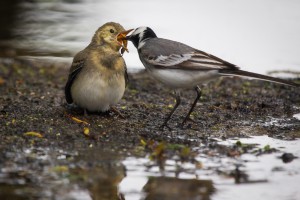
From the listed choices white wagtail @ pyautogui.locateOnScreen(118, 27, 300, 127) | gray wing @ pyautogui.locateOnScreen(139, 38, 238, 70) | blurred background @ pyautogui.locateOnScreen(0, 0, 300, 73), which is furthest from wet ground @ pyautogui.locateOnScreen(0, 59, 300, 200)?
blurred background @ pyautogui.locateOnScreen(0, 0, 300, 73)

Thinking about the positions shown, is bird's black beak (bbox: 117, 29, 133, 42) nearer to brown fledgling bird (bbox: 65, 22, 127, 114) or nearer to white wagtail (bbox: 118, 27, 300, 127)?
brown fledgling bird (bbox: 65, 22, 127, 114)

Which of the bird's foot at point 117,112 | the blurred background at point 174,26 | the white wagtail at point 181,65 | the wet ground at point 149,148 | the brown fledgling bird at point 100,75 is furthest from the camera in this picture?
the blurred background at point 174,26

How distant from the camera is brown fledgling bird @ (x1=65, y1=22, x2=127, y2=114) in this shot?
7.95 meters

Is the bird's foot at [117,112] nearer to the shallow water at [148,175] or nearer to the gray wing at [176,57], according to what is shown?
the gray wing at [176,57]

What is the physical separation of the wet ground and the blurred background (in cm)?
300

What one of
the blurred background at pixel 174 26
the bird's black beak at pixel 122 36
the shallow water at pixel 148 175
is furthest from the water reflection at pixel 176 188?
the blurred background at pixel 174 26

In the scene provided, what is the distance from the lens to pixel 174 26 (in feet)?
49.4

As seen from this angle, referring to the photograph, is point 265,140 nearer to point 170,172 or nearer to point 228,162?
point 228,162

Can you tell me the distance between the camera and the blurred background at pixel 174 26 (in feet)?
42.6

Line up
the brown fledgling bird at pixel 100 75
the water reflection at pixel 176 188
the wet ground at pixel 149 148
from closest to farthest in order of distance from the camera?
the water reflection at pixel 176 188
the wet ground at pixel 149 148
the brown fledgling bird at pixel 100 75

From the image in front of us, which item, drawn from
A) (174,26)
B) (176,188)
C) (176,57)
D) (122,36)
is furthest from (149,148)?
(174,26)

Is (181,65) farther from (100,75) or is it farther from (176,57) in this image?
(100,75)

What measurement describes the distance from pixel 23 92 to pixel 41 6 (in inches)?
291

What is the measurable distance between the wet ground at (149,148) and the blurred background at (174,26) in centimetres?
300
